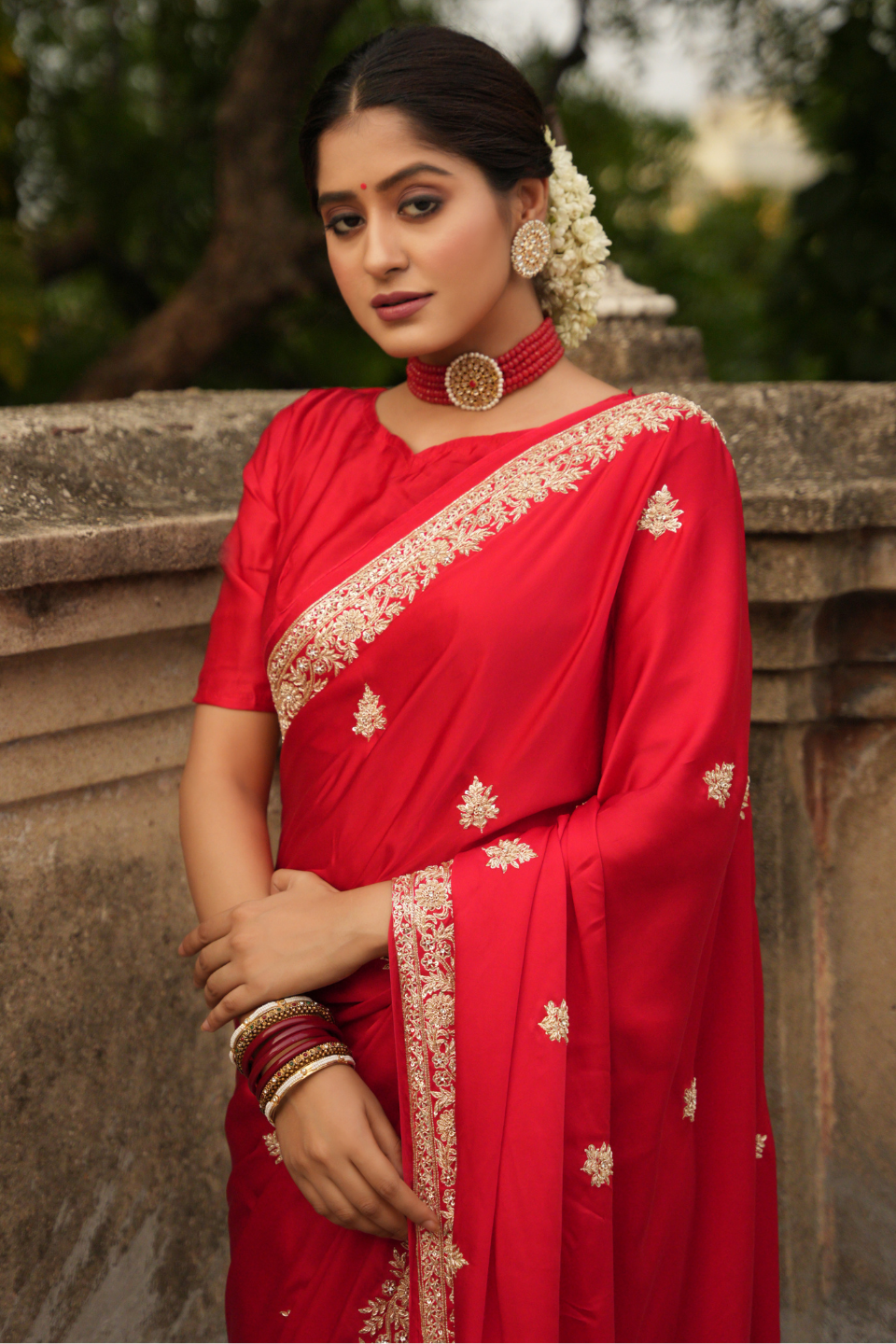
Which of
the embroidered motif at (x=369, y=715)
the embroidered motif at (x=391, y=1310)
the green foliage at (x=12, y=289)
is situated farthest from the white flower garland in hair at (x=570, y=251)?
the green foliage at (x=12, y=289)

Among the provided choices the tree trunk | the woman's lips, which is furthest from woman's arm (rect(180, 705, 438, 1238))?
the tree trunk

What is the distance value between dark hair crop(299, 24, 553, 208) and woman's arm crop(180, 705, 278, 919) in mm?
614

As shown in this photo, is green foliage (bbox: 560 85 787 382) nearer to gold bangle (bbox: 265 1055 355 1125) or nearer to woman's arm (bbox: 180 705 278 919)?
woman's arm (bbox: 180 705 278 919)

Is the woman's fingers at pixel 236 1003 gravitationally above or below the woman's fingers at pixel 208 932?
A: below

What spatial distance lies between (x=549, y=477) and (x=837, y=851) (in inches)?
29.5

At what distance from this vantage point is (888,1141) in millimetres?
1637

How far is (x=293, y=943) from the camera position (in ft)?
3.90

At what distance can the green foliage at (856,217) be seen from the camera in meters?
4.10

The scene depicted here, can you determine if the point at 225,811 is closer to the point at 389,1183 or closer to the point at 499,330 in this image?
the point at 389,1183

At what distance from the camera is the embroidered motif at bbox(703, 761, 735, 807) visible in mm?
1155

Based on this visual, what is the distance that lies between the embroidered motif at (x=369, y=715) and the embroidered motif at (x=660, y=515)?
312 mm

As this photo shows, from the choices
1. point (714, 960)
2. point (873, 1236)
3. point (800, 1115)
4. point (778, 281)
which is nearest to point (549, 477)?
point (714, 960)

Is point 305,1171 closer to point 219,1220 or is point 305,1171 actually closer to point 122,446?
point 219,1220

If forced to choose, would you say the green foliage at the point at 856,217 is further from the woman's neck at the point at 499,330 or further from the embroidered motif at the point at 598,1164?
the embroidered motif at the point at 598,1164
